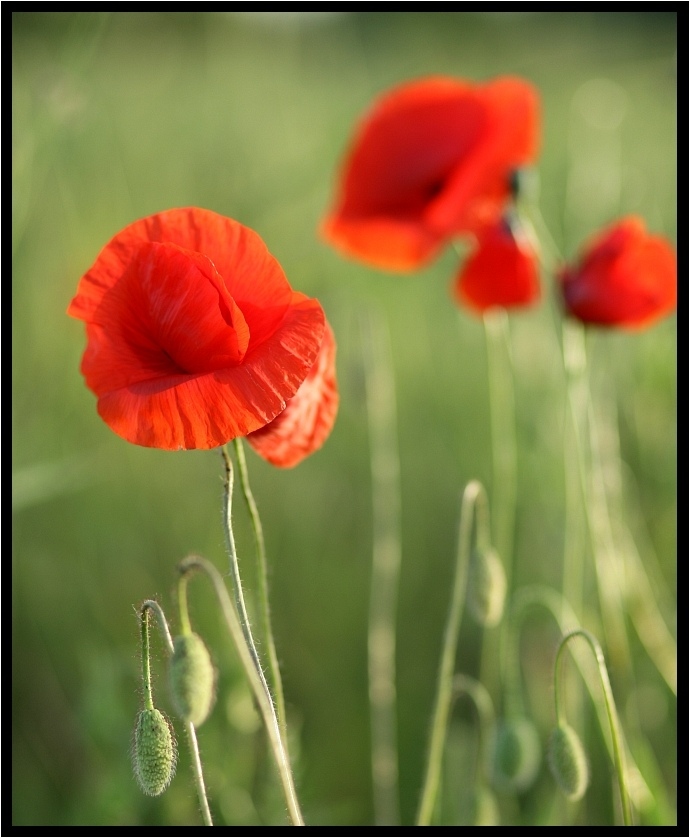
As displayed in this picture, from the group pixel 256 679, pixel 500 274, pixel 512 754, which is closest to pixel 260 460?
pixel 500 274

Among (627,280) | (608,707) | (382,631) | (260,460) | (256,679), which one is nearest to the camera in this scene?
(256,679)

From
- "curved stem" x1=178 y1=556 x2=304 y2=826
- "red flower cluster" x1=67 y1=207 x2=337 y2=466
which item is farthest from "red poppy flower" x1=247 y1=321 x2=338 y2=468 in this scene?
"curved stem" x1=178 y1=556 x2=304 y2=826

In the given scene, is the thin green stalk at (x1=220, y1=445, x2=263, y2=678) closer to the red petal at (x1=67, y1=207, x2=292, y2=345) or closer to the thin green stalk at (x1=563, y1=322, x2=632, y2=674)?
the red petal at (x1=67, y1=207, x2=292, y2=345)

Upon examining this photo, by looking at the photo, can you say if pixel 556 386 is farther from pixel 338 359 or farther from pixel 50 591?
pixel 50 591

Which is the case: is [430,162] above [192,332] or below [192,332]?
above

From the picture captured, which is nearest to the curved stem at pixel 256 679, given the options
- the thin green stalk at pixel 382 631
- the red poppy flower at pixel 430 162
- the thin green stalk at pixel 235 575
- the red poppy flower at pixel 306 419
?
the thin green stalk at pixel 235 575

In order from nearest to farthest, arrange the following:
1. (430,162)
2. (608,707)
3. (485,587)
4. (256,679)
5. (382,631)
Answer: (256,679)
(608,707)
(485,587)
(382,631)
(430,162)

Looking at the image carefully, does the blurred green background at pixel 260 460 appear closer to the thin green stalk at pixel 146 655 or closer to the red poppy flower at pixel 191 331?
the thin green stalk at pixel 146 655

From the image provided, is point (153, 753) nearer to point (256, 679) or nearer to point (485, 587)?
point (256, 679)
